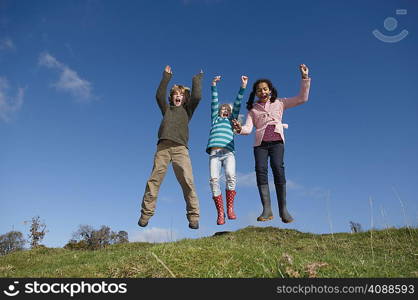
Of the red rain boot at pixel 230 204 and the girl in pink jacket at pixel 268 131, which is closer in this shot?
the girl in pink jacket at pixel 268 131

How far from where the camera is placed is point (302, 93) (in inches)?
335

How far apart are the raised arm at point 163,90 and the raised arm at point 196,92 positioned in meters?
0.54

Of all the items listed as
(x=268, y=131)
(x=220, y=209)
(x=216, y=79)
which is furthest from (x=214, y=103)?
(x=220, y=209)

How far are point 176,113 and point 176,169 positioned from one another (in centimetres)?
120

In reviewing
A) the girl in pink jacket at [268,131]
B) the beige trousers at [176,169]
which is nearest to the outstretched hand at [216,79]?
the girl in pink jacket at [268,131]

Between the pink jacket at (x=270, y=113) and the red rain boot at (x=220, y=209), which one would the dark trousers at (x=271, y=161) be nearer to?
the pink jacket at (x=270, y=113)

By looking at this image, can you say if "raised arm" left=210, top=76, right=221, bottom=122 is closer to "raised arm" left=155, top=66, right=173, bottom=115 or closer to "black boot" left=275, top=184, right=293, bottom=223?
"raised arm" left=155, top=66, right=173, bottom=115

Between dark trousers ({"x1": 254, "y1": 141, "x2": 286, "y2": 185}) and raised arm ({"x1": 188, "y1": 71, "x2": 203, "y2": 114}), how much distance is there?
5.35ft

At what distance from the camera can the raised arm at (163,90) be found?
8578mm

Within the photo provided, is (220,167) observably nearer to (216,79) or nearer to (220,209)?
(220,209)

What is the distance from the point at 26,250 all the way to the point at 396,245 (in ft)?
38.6

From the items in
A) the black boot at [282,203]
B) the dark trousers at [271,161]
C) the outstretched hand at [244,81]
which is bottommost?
the black boot at [282,203]

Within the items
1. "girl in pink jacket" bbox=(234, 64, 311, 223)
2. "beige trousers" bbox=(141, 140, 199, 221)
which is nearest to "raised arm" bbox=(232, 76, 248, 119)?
"girl in pink jacket" bbox=(234, 64, 311, 223)

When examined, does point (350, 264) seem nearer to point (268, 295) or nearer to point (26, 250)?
point (268, 295)
